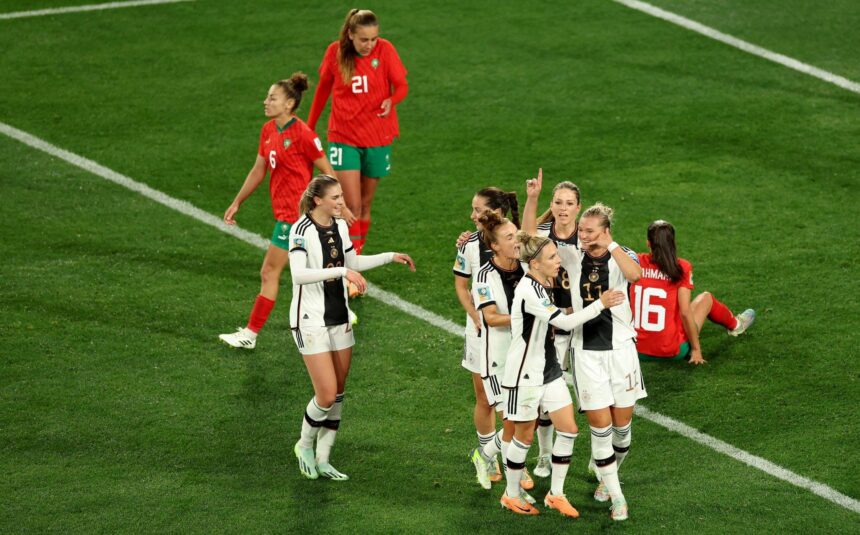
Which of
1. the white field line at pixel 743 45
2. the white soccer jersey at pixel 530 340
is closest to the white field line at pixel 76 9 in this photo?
the white field line at pixel 743 45

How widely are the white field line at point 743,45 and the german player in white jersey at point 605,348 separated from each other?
8009mm

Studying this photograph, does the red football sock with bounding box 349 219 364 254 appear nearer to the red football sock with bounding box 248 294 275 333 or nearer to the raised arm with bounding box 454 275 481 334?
the red football sock with bounding box 248 294 275 333

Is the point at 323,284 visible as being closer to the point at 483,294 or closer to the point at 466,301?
the point at 466,301

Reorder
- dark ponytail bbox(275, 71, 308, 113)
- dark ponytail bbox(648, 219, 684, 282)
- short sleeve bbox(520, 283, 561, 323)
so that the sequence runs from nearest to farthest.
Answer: short sleeve bbox(520, 283, 561, 323) < dark ponytail bbox(648, 219, 684, 282) < dark ponytail bbox(275, 71, 308, 113)

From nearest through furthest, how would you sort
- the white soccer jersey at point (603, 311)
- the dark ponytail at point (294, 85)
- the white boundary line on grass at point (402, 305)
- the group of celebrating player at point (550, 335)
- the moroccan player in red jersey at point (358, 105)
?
the group of celebrating player at point (550, 335), the white soccer jersey at point (603, 311), the white boundary line on grass at point (402, 305), the dark ponytail at point (294, 85), the moroccan player in red jersey at point (358, 105)

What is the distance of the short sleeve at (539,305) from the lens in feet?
24.1

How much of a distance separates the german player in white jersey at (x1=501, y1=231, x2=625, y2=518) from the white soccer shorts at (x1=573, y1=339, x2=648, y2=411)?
15cm

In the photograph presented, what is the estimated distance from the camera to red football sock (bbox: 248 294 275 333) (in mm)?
9984

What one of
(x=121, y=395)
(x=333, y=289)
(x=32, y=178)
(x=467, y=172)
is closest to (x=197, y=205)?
(x=32, y=178)

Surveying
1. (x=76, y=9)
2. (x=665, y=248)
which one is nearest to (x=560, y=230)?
(x=665, y=248)

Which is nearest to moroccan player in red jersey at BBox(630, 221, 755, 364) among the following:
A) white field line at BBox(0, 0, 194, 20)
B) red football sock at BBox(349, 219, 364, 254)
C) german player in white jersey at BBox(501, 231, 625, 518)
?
german player in white jersey at BBox(501, 231, 625, 518)

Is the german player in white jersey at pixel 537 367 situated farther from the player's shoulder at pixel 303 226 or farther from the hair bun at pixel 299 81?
the hair bun at pixel 299 81

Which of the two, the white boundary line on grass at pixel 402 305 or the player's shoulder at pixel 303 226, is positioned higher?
the player's shoulder at pixel 303 226

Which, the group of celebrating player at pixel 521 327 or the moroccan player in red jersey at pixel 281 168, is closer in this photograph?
the group of celebrating player at pixel 521 327
